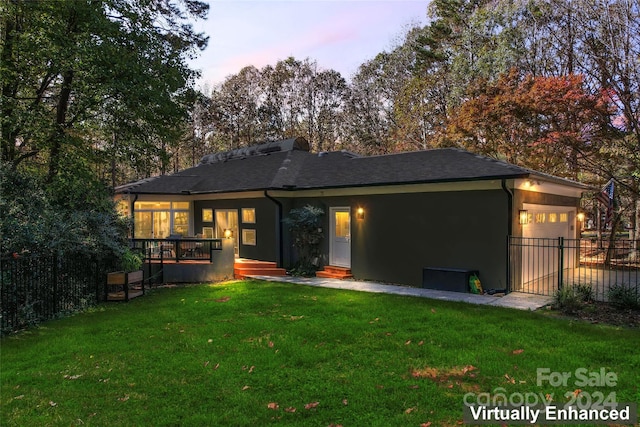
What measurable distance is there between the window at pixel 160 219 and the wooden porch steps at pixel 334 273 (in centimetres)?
700

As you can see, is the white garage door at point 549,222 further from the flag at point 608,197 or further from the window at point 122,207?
the window at point 122,207

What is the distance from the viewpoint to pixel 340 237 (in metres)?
12.5

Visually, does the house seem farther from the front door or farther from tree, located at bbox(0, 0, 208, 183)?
tree, located at bbox(0, 0, 208, 183)

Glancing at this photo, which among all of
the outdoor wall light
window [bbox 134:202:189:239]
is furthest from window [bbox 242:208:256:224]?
the outdoor wall light

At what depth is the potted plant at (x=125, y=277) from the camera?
30.1 ft

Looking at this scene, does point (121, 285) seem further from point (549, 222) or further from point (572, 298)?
point (549, 222)

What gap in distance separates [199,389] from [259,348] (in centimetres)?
138

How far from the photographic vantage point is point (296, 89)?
33969 millimetres

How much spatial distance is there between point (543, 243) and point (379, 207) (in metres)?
4.38

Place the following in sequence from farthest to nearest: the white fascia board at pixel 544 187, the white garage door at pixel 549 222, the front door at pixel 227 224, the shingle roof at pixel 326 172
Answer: the front door at pixel 227 224
the white garage door at pixel 549 222
the shingle roof at pixel 326 172
the white fascia board at pixel 544 187

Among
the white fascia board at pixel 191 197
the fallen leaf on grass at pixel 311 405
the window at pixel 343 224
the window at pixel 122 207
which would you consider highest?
the white fascia board at pixel 191 197

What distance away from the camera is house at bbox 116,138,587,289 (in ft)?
31.2

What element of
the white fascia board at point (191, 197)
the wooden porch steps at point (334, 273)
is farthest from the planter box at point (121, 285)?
the wooden porch steps at point (334, 273)

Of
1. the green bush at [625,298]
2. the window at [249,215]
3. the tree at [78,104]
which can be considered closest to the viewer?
the green bush at [625,298]
